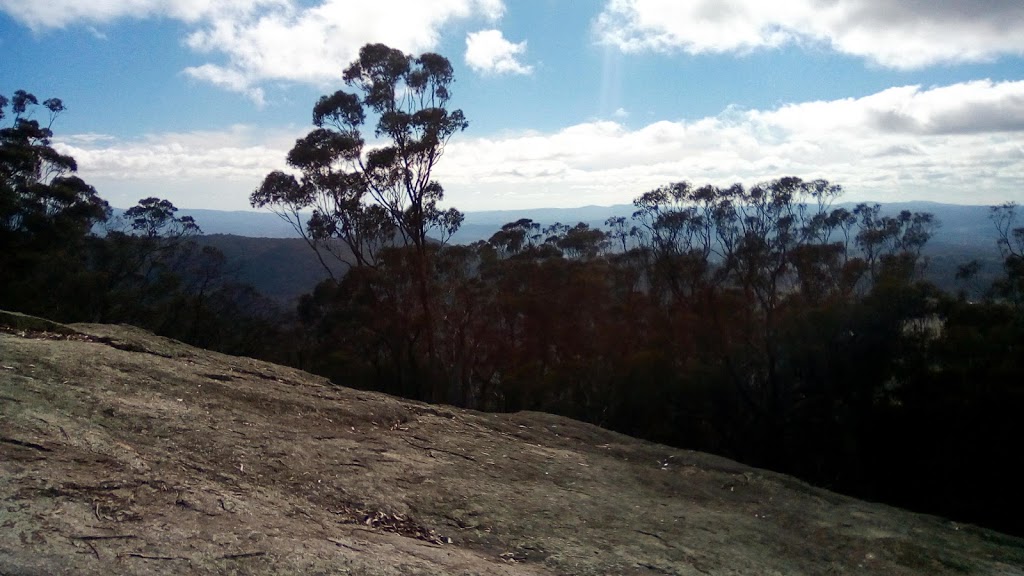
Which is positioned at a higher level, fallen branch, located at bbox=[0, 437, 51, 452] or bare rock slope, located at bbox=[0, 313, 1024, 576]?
fallen branch, located at bbox=[0, 437, 51, 452]

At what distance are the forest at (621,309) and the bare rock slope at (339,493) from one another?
33.3ft

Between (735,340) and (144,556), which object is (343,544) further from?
(735,340)

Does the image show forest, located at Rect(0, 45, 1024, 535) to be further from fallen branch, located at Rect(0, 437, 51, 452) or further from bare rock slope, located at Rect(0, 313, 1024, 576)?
fallen branch, located at Rect(0, 437, 51, 452)

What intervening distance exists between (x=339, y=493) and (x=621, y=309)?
2339 centimetres

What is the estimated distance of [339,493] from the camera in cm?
678

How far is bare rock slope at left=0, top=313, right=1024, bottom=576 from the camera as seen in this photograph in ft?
16.5

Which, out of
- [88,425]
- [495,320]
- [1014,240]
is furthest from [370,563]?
[1014,240]

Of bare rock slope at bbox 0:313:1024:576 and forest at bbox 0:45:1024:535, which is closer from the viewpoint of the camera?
bare rock slope at bbox 0:313:1024:576

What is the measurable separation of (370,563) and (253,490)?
62.2 inches

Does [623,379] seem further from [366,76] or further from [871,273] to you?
[366,76]

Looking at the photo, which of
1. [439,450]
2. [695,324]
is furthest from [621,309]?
[439,450]

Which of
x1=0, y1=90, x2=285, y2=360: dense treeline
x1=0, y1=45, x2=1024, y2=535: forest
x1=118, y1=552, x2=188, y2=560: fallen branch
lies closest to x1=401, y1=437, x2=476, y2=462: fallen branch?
x1=118, y1=552, x2=188, y2=560: fallen branch

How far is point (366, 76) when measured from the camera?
26.5 metres

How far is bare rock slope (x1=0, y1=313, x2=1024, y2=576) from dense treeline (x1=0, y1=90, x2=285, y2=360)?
18.9m
